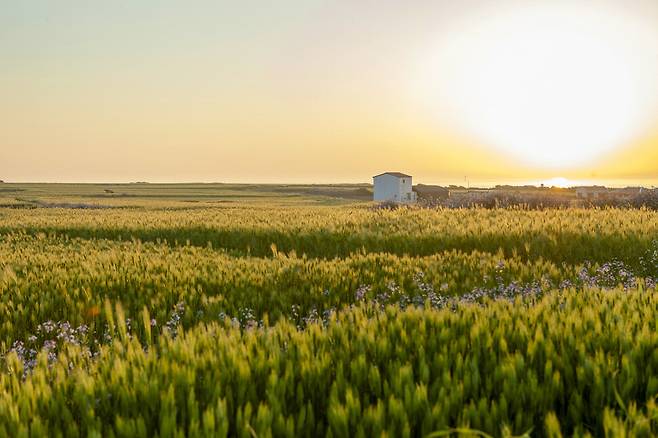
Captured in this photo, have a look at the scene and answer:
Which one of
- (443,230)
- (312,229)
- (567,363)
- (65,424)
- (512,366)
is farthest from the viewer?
(312,229)

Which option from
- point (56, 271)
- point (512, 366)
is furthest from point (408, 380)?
point (56, 271)

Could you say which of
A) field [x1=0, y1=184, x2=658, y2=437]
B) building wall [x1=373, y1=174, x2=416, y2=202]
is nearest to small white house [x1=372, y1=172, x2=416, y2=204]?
building wall [x1=373, y1=174, x2=416, y2=202]

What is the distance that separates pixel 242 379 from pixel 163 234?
17.6 metres

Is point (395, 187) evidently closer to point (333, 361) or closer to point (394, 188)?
point (394, 188)

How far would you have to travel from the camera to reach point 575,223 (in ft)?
47.3

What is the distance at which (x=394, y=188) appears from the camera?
4195 inches

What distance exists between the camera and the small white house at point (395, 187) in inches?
4181

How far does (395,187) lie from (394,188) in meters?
0.27

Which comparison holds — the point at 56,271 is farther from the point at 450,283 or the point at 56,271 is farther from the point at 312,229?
the point at 312,229

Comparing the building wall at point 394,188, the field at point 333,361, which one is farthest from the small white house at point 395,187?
the field at point 333,361

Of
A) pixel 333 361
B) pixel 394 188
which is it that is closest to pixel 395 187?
pixel 394 188

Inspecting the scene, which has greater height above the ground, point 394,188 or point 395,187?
point 395,187

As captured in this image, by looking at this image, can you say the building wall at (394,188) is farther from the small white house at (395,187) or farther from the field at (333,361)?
the field at (333,361)

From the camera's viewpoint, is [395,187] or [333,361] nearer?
[333,361]
